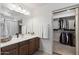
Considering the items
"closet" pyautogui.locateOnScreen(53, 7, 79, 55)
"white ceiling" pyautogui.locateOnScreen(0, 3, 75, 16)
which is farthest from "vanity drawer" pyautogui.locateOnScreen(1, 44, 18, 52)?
"closet" pyautogui.locateOnScreen(53, 7, 79, 55)

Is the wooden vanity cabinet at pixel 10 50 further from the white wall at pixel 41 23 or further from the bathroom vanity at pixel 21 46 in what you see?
the white wall at pixel 41 23

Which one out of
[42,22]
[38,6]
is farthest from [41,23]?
[38,6]

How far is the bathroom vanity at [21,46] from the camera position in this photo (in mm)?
1355

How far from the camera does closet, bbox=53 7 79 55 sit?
1.34 meters

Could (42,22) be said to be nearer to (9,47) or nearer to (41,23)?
(41,23)

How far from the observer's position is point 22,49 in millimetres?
1493

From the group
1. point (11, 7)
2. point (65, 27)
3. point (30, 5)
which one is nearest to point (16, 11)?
point (11, 7)

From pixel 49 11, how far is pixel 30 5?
35cm

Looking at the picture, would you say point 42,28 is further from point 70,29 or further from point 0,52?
point 0,52

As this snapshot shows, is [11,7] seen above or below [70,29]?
above

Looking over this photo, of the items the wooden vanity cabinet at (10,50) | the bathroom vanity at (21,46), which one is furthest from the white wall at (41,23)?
the wooden vanity cabinet at (10,50)

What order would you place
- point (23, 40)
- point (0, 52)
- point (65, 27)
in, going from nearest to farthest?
point (0, 52), point (65, 27), point (23, 40)

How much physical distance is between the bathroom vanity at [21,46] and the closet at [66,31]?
359mm
